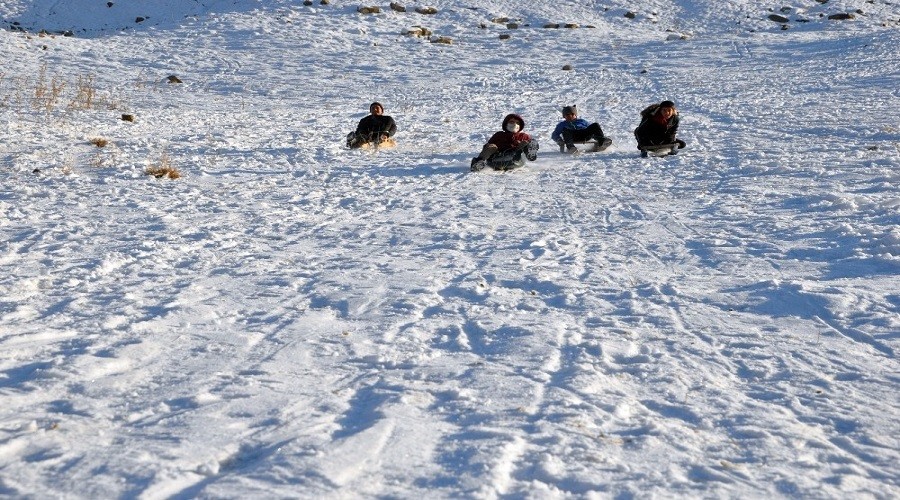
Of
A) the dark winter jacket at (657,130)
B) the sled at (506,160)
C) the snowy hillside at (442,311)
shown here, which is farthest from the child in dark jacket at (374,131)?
the dark winter jacket at (657,130)

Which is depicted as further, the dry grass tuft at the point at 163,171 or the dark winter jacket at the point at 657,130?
the dark winter jacket at the point at 657,130

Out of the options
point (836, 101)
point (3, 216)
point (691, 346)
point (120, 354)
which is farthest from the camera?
point (836, 101)

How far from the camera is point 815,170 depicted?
9.58 meters

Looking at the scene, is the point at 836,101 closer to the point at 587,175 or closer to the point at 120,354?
the point at 587,175

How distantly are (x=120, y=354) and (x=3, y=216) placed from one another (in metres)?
3.71

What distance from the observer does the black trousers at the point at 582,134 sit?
11688 millimetres

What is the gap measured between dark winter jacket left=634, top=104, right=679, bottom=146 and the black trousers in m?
0.56

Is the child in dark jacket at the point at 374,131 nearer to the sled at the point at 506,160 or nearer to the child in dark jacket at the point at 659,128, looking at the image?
the sled at the point at 506,160

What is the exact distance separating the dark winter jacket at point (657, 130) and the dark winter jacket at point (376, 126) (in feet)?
11.5

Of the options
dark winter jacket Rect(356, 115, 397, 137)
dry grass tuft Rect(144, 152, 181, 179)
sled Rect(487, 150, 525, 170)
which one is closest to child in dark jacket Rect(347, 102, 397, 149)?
dark winter jacket Rect(356, 115, 397, 137)

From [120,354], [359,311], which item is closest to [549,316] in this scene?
[359,311]

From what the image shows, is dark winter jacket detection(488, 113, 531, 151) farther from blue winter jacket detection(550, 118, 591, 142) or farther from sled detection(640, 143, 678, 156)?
sled detection(640, 143, 678, 156)

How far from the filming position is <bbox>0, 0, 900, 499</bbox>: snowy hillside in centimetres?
327

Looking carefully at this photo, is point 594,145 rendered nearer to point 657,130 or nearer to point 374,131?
point 657,130
